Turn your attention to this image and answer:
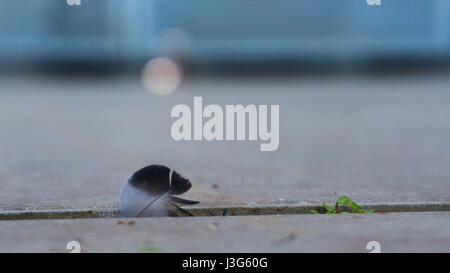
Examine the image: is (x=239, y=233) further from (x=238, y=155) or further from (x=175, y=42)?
(x=175, y=42)

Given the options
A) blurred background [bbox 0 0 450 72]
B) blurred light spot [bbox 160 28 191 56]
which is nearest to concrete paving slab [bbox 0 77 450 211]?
blurred background [bbox 0 0 450 72]

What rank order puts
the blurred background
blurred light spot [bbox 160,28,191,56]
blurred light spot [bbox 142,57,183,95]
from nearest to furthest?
the blurred background < blurred light spot [bbox 160,28,191,56] < blurred light spot [bbox 142,57,183,95]

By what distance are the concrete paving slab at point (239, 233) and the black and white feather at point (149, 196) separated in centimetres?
6

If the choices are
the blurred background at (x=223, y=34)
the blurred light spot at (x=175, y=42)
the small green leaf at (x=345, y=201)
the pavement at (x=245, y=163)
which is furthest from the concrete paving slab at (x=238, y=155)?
the blurred light spot at (x=175, y=42)

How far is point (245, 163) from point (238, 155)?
0.42 meters

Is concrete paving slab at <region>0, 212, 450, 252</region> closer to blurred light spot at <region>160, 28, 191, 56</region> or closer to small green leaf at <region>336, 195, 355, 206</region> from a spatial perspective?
small green leaf at <region>336, 195, 355, 206</region>

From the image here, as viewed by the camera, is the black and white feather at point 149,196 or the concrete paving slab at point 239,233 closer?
the concrete paving slab at point 239,233

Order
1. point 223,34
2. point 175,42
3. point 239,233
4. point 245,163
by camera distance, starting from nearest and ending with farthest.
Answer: point 239,233 → point 245,163 → point 223,34 → point 175,42

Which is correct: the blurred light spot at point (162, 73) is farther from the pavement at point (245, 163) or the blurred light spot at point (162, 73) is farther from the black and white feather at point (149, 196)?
the black and white feather at point (149, 196)

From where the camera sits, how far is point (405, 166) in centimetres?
369

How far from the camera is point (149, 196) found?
235cm

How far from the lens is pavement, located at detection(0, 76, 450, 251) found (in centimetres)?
223

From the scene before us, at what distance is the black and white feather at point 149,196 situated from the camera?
2338 mm

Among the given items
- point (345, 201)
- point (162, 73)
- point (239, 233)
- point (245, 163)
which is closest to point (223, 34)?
point (162, 73)
